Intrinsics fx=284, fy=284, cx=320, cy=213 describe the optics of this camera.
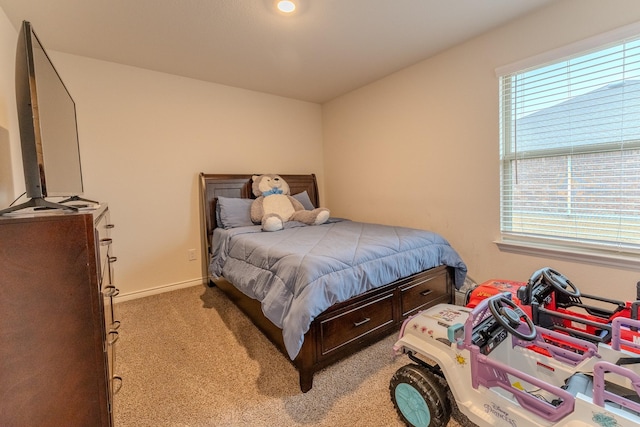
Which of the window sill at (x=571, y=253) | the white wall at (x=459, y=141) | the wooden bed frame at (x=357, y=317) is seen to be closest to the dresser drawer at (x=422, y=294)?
the wooden bed frame at (x=357, y=317)

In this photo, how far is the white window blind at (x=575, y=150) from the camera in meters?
1.81

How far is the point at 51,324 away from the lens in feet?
3.04

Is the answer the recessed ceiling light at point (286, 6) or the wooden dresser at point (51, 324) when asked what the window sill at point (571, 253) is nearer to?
the recessed ceiling light at point (286, 6)

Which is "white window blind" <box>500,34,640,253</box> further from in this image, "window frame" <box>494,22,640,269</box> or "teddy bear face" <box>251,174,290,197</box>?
"teddy bear face" <box>251,174,290,197</box>

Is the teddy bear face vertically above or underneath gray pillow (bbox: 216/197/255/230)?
above

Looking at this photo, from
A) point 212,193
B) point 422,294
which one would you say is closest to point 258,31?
point 212,193

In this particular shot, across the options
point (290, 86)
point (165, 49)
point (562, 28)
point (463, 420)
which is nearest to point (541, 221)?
point (562, 28)

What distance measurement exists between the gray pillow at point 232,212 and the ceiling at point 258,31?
1371mm

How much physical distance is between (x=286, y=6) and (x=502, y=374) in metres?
2.41

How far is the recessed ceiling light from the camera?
188 cm

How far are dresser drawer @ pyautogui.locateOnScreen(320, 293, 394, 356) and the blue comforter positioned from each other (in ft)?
0.40

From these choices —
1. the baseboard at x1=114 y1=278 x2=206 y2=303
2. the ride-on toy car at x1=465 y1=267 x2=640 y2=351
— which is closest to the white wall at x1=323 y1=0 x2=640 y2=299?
the ride-on toy car at x1=465 y1=267 x2=640 y2=351

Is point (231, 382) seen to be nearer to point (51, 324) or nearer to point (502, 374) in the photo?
point (51, 324)

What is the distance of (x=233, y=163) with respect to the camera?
3.48 meters
